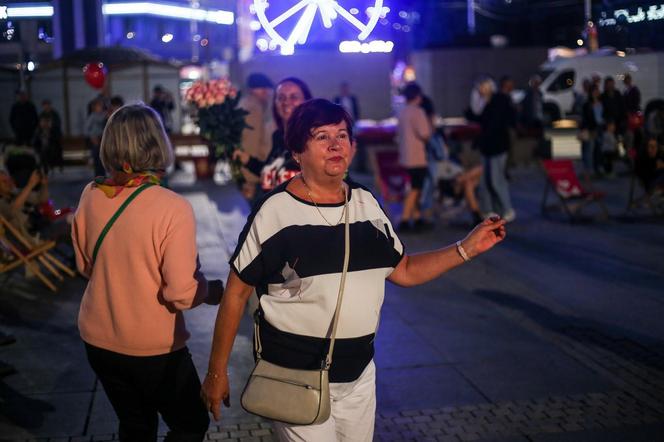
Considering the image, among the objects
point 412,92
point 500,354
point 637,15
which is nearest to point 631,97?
point 412,92

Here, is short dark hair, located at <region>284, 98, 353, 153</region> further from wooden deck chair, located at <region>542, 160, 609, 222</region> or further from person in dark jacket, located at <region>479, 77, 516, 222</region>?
wooden deck chair, located at <region>542, 160, 609, 222</region>

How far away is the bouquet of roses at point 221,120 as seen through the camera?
6.96 metres

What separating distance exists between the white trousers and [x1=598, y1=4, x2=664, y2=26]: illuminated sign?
22.8ft

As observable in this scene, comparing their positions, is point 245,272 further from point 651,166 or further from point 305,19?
point 651,166

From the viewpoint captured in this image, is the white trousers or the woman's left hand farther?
the woman's left hand

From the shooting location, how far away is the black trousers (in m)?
3.49

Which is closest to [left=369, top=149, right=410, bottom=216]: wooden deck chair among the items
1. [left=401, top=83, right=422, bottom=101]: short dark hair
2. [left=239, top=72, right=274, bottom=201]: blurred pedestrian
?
[left=401, top=83, right=422, bottom=101]: short dark hair

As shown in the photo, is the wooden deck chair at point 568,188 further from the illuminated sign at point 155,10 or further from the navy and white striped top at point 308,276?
the illuminated sign at point 155,10

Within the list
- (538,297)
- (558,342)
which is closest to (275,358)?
(558,342)

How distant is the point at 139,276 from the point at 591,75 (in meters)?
26.5

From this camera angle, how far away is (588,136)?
56.4ft

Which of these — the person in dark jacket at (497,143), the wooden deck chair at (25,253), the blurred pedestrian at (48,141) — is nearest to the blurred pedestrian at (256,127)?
the wooden deck chair at (25,253)

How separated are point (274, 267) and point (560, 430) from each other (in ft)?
8.57

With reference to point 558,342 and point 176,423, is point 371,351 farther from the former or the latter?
point 558,342
